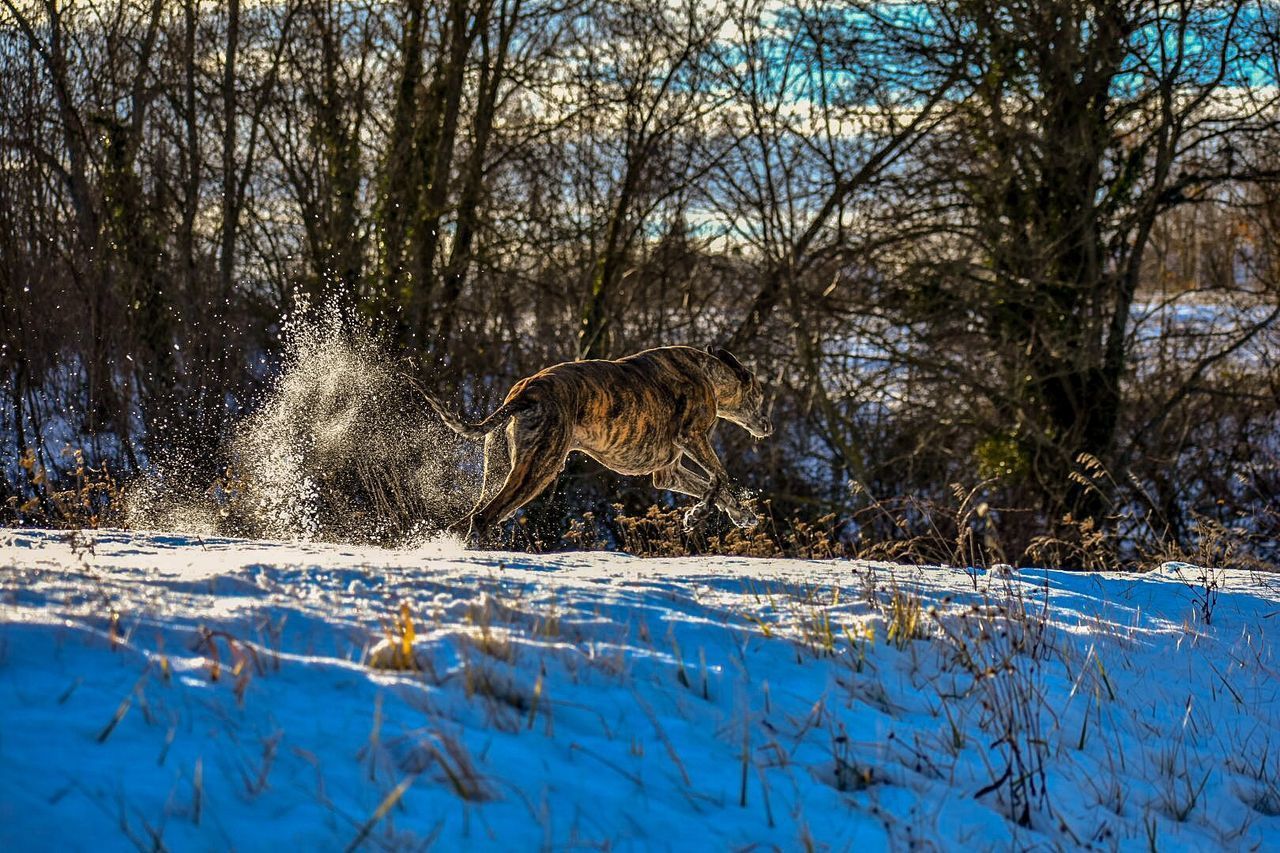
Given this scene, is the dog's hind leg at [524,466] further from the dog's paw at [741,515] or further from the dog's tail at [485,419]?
the dog's paw at [741,515]

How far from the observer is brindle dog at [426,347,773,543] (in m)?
6.81

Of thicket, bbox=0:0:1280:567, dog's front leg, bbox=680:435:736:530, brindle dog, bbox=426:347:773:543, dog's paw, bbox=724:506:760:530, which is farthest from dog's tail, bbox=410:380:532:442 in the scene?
thicket, bbox=0:0:1280:567

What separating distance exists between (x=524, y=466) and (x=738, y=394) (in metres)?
2.03

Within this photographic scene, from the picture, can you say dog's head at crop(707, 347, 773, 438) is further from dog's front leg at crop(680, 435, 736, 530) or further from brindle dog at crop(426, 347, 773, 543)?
dog's front leg at crop(680, 435, 736, 530)

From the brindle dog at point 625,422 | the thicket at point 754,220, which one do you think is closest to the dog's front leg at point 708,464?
the brindle dog at point 625,422

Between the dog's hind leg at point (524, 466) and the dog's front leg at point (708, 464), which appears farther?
the dog's front leg at point (708, 464)

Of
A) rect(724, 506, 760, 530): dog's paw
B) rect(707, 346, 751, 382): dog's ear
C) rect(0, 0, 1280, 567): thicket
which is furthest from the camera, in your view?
rect(0, 0, 1280, 567): thicket

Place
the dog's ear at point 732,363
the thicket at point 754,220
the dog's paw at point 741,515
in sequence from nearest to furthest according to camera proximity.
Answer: the dog's paw at point 741,515
the dog's ear at point 732,363
the thicket at point 754,220

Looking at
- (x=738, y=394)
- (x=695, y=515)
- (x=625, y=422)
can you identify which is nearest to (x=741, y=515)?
(x=695, y=515)

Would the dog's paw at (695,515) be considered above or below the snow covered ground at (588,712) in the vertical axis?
above

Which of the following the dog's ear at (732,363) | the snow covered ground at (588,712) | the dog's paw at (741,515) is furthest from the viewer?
the dog's ear at (732,363)

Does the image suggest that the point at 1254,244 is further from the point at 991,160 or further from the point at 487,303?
the point at 487,303

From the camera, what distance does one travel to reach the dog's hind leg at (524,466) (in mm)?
6773

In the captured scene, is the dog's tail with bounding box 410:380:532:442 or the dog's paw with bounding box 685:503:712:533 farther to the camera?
the dog's paw with bounding box 685:503:712:533
